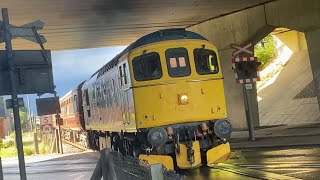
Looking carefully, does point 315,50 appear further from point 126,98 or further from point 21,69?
point 21,69

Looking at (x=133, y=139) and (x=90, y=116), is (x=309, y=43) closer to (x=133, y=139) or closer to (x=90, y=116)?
(x=90, y=116)

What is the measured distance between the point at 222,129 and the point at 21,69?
6223mm

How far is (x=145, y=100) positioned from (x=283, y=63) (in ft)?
96.0

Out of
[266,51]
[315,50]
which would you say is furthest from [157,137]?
[266,51]

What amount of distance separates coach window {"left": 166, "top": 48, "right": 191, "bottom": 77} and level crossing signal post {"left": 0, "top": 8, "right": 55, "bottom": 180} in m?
5.62

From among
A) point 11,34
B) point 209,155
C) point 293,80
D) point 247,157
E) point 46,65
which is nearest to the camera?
point 11,34

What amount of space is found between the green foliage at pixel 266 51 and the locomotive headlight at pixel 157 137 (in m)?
32.6

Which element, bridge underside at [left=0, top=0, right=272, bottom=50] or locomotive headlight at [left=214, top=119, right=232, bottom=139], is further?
bridge underside at [left=0, top=0, right=272, bottom=50]

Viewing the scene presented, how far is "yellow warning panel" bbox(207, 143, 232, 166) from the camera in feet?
39.1

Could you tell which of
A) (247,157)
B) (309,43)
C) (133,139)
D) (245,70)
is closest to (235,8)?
(309,43)

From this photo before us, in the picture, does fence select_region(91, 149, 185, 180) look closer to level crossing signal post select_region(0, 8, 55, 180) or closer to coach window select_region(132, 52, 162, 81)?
level crossing signal post select_region(0, 8, 55, 180)

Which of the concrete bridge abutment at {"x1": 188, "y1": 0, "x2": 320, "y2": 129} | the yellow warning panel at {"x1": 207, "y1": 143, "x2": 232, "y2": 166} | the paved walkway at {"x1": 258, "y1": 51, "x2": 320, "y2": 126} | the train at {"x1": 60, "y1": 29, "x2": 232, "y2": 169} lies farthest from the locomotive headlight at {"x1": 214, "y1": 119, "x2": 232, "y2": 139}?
the paved walkway at {"x1": 258, "y1": 51, "x2": 320, "y2": 126}

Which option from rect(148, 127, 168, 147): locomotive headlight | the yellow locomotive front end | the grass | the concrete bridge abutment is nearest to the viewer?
rect(148, 127, 168, 147): locomotive headlight

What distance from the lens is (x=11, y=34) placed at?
646cm
